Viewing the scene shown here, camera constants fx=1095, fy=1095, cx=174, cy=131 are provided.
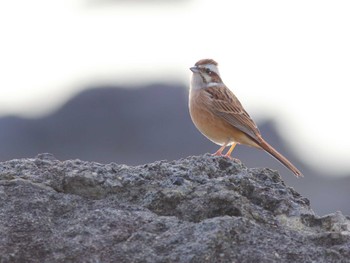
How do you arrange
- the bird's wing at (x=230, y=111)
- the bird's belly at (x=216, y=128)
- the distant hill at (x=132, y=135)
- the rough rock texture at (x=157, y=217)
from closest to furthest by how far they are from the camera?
the rough rock texture at (x=157, y=217) → the bird's belly at (x=216, y=128) → the bird's wing at (x=230, y=111) → the distant hill at (x=132, y=135)

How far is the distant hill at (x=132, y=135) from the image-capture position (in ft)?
56.0

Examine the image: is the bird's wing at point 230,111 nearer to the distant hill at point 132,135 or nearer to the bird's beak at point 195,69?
the bird's beak at point 195,69

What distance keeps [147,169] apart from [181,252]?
95 cm

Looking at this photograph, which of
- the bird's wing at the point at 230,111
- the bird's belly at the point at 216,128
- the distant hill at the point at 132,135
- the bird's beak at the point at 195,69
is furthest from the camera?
the distant hill at the point at 132,135

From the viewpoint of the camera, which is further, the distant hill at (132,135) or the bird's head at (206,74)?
the distant hill at (132,135)

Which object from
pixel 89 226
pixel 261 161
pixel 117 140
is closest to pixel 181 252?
pixel 89 226

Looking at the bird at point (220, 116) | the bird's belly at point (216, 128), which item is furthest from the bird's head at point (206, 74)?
the bird's belly at point (216, 128)

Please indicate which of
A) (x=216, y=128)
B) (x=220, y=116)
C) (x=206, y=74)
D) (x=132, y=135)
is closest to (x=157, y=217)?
(x=216, y=128)

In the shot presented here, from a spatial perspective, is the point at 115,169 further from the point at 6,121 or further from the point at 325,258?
the point at 6,121

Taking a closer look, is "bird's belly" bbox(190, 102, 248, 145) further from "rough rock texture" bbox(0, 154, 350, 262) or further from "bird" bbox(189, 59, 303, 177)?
"rough rock texture" bbox(0, 154, 350, 262)

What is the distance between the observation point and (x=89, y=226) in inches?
201

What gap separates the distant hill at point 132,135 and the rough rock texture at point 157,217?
1010cm

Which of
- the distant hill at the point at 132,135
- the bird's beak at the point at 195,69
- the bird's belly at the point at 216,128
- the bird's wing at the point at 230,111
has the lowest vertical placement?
the bird's belly at the point at 216,128

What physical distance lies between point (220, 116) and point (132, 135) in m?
8.68
